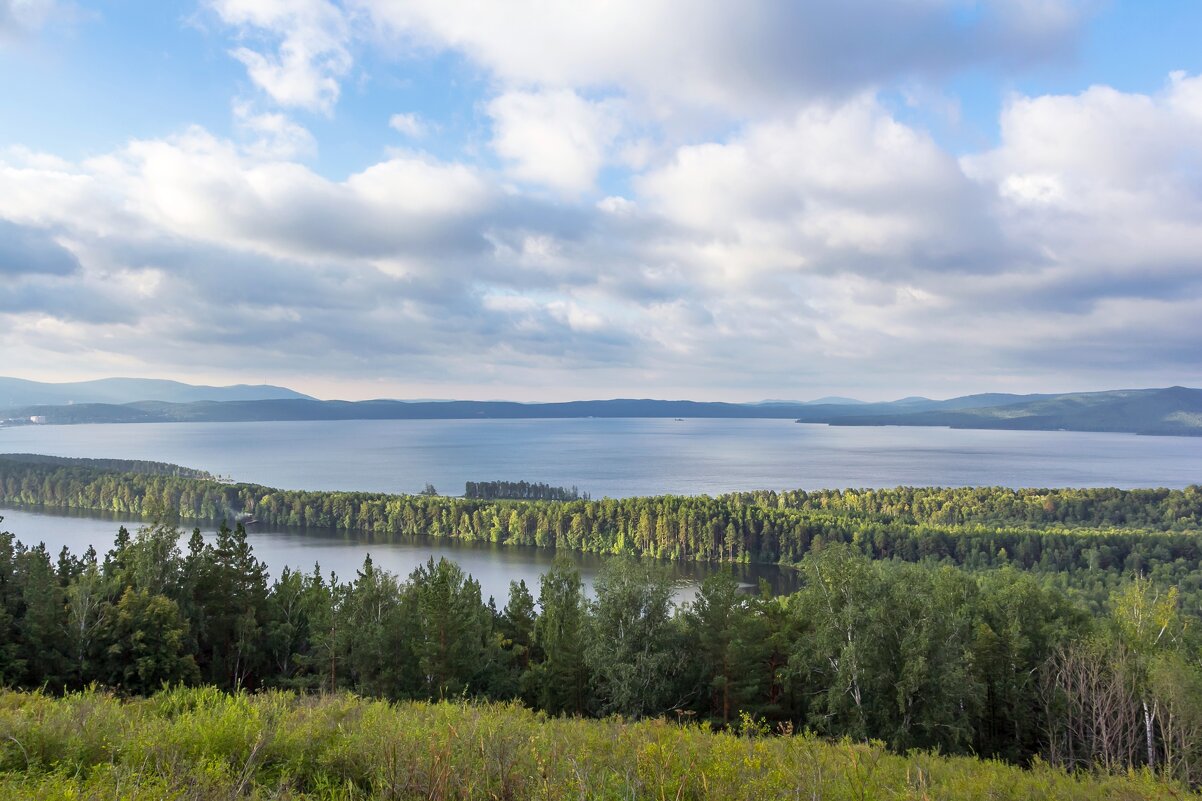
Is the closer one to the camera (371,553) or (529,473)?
(371,553)

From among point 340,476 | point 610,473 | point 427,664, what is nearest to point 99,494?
point 340,476

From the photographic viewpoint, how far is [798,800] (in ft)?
17.3

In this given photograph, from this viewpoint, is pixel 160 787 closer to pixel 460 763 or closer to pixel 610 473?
pixel 460 763

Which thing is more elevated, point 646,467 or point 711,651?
point 711,651

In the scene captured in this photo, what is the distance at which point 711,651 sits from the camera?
18.5 m

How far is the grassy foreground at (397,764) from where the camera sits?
515 cm

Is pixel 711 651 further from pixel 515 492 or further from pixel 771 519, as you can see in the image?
pixel 515 492

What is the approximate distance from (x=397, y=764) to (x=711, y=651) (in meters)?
14.5

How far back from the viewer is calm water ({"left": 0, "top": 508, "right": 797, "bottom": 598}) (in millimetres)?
57094

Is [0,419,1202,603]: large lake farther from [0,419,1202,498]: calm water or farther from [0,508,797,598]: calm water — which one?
[0,419,1202,498]: calm water

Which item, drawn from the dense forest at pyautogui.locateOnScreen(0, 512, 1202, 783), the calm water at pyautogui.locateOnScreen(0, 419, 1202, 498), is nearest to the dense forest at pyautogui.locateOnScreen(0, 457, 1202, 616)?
the calm water at pyautogui.locateOnScreen(0, 419, 1202, 498)

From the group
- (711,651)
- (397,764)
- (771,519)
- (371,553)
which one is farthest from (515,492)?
(397,764)

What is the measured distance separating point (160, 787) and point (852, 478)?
136777mm

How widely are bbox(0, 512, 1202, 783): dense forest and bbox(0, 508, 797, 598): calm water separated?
27.6m
